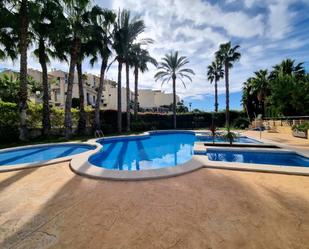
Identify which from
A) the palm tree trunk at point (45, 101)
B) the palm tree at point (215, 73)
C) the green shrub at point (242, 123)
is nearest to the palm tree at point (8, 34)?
the palm tree trunk at point (45, 101)

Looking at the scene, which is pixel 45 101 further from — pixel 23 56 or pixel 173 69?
pixel 173 69

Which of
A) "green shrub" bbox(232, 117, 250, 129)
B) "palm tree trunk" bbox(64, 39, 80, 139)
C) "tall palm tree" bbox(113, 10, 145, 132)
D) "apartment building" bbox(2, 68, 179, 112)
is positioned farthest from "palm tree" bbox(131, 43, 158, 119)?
"apartment building" bbox(2, 68, 179, 112)

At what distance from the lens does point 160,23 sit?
11.7m

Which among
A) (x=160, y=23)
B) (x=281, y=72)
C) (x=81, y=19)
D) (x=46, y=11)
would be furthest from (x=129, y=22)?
(x=281, y=72)

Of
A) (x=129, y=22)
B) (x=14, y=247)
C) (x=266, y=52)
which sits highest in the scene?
(x=129, y=22)

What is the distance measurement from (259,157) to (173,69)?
20065 millimetres

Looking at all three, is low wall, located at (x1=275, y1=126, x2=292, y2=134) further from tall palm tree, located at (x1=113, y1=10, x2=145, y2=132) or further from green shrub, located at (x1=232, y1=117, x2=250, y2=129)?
tall palm tree, located at (x1=113, y1=10, x2=145, y2=132)

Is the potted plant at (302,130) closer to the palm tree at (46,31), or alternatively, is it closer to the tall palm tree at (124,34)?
the tall palm tree at (124,34)

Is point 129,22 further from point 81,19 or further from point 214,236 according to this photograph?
point 214,236

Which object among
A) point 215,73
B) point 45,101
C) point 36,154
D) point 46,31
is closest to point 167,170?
point 36,154

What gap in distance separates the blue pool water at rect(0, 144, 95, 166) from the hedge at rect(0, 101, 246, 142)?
4.37m

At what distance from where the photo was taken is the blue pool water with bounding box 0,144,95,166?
890cm

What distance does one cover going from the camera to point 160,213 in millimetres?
3348

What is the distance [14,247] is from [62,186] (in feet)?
7.72
